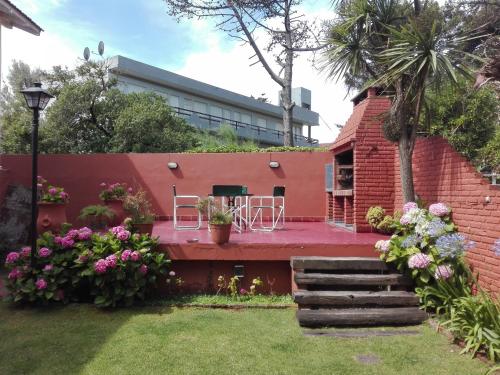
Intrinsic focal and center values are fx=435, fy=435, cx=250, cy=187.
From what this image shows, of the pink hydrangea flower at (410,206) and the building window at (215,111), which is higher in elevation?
the building window at (215,111)

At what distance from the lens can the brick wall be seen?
734cm

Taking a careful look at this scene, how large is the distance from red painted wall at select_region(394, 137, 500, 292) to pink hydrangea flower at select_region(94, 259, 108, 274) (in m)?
4.28

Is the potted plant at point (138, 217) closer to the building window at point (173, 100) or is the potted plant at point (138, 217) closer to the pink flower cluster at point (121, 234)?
the pink flower cluster at point (121, 234)

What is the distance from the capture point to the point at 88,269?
5.37m

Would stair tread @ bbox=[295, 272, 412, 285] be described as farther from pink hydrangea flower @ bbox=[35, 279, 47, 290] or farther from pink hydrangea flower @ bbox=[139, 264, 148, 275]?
pink hydrangea flower @ bbox=[35, 279, 47, 290]

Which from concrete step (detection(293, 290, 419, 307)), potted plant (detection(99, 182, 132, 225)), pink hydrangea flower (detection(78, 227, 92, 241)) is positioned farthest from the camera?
potted plant (detection(99, 182, 132, 225))

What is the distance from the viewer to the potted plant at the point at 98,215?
7391 millimetres

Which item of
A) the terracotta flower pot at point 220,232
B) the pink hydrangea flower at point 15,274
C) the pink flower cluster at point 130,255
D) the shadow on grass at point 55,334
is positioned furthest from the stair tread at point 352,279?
the pink hydrangea flower at point 15,274

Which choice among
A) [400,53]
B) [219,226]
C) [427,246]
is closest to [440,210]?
[427,246]

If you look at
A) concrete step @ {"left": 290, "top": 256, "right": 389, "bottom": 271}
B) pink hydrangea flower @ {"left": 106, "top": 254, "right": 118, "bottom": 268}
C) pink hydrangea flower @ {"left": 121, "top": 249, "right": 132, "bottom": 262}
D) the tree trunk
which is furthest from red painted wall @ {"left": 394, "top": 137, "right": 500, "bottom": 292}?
pink hydrangea flower @ {"left": 106, "top": 254, "right": 118, "bottom": 268}

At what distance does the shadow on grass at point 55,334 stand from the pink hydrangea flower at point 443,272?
125 inches

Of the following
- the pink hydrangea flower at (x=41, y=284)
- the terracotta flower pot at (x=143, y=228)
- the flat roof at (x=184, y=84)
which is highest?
the flat roof at (x=184, y=84)

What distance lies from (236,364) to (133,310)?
2030 mm

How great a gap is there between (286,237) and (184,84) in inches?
847
